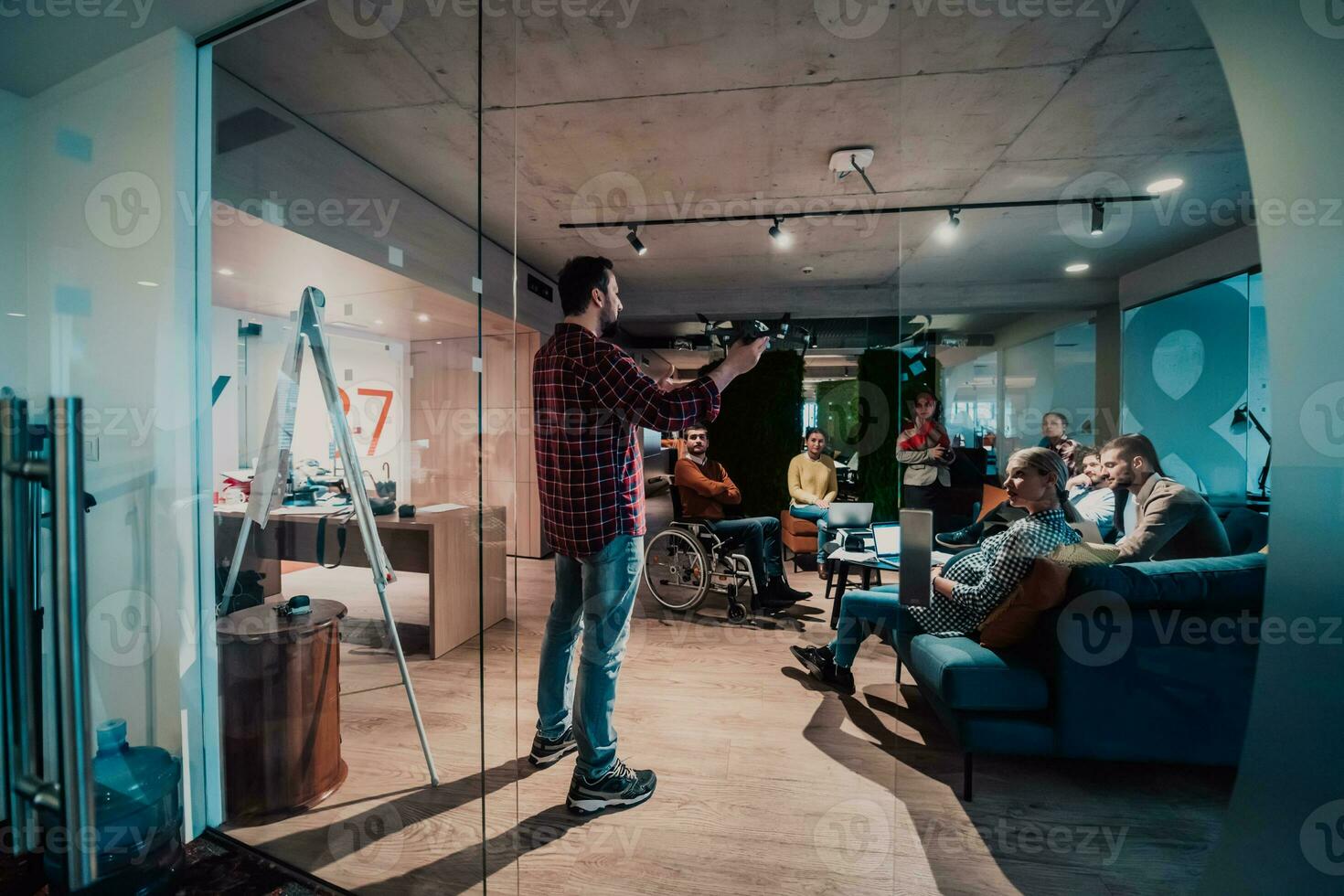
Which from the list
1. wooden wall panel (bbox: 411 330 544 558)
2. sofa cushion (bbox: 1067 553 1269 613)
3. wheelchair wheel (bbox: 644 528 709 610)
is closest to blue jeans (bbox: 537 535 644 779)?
wooden wall panel (bbox: 411 330 544 558)

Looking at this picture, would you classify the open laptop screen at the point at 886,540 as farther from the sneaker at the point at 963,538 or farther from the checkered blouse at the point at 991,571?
the sneaker at the point at 963,538

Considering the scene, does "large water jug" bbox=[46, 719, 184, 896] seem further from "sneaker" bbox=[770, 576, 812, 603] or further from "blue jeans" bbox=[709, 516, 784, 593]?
"sneaker" bbox=[770, 576, 812, 603]

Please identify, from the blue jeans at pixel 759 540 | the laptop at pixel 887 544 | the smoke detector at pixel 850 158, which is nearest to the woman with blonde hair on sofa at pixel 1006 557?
the laptop at pixel 887 544

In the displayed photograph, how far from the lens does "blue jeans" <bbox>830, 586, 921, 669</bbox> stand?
224cm

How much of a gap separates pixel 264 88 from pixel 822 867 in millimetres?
3186

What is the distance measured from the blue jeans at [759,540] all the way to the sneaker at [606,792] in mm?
1573

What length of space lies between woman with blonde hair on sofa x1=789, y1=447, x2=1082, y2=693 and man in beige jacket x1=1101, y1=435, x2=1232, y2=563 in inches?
4.0

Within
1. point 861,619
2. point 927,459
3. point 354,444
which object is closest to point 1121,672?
point 927,459

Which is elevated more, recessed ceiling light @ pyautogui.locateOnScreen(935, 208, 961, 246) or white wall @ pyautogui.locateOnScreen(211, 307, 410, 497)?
recessed ceiling light @ pyautogui.locateOnScreen(935, 208, 961, 246)

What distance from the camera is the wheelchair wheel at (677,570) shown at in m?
→ 3.11

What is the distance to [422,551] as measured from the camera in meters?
1.83

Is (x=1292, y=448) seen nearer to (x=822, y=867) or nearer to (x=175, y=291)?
(x=822, y=867)

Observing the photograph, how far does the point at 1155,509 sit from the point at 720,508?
207 centimetres

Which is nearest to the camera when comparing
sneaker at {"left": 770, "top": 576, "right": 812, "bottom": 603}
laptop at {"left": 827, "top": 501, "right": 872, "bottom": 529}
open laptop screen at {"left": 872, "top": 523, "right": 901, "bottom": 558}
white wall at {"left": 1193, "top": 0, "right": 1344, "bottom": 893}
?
white wall at {"left": 1193, "top": 0, "right": 1344, "bottom": 893}
